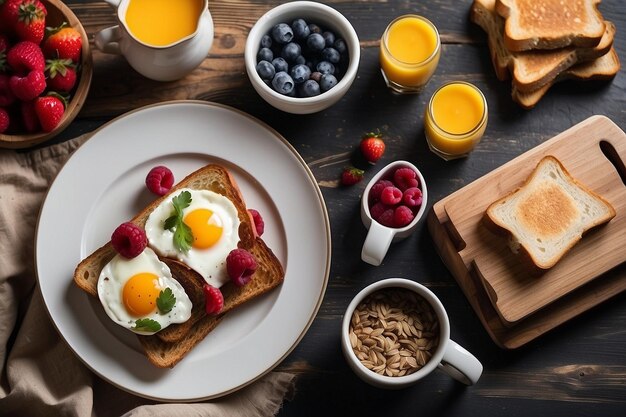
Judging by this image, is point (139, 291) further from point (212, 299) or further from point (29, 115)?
point (29, 115)

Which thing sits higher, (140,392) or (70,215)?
(70,215)

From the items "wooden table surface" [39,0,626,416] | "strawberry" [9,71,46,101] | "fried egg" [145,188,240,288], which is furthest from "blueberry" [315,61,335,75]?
"strawberry" [9,71,46,101]

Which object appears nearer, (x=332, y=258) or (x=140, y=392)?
(x=140, y=392)

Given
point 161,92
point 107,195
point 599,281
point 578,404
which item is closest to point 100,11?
point 161,92

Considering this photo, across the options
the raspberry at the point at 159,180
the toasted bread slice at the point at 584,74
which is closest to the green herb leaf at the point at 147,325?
the raspberry at the point at 159,180

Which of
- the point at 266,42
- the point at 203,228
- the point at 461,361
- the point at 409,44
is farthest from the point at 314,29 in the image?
the point at 461,361

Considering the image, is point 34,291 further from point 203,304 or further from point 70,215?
point 203,304
